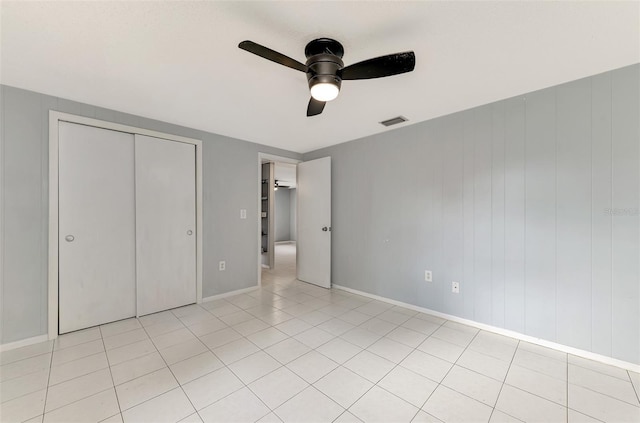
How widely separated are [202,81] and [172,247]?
1.98 metres

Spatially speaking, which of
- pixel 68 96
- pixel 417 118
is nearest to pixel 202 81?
pixel 68 96

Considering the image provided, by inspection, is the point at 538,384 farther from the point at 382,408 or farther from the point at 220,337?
the point at 220,337

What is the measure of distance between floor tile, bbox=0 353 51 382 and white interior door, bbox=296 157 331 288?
298cm

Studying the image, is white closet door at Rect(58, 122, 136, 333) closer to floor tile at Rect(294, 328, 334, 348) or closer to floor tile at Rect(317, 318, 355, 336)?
floor tile at Rect(294, 328, 334, 348)

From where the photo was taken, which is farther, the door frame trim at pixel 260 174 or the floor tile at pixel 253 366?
the door frame trim at pixel 260 174

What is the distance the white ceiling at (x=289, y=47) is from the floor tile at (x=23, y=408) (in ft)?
7.32

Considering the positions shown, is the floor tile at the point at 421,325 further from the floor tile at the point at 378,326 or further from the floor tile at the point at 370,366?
the floor tile at the point at 370,366

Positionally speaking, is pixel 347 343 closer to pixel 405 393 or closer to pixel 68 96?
pixel 405 393

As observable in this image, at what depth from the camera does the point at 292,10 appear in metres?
1.32

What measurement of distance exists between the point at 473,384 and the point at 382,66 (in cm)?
217

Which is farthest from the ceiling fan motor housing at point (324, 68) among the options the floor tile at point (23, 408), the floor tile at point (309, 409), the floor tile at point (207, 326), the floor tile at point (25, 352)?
the floor tile at point (25, 352)

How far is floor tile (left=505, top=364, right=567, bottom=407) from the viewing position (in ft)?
5.26

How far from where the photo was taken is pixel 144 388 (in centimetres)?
166

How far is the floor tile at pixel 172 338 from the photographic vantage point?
7.29ft
